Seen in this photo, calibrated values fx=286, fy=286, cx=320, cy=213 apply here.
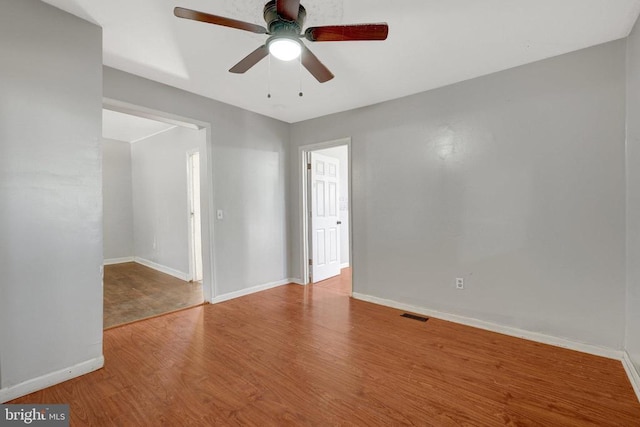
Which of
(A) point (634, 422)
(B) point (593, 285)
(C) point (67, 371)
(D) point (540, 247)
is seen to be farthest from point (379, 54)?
(C) point (67, 371)

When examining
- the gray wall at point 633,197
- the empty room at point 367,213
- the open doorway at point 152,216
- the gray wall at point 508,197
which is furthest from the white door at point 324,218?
the gray wall at point 633,197

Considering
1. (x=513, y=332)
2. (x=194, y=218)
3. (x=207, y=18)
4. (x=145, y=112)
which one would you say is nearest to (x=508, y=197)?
(x=513, y=332)

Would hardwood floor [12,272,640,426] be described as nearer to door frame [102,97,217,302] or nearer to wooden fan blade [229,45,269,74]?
door frame [102,97,217,302]

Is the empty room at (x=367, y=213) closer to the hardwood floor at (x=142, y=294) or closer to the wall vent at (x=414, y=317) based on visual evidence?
the wall vent at (x=414, y=317)

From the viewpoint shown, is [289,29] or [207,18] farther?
[289,29]

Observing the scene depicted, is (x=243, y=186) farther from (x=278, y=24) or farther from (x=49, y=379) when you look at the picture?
(x=49, y=379)

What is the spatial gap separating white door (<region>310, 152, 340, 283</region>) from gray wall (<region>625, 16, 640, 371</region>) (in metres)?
3.34

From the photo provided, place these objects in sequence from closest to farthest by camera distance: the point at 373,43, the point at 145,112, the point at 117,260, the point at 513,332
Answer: the point at 373,43 < the point at 513,332 < the point at 145,112 < the point at 117,260

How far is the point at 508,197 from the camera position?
2689 millimetres

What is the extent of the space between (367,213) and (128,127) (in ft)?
15.0

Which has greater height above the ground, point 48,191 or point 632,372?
point 48,191

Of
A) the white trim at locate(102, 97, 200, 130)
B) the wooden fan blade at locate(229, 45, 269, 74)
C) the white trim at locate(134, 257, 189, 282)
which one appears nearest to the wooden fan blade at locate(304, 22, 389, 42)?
the wooden fan blade at locate(229, 45, 269, 74)

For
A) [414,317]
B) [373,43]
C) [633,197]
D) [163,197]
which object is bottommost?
[414,317]

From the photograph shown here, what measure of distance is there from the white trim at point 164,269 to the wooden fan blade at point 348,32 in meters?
4.24
